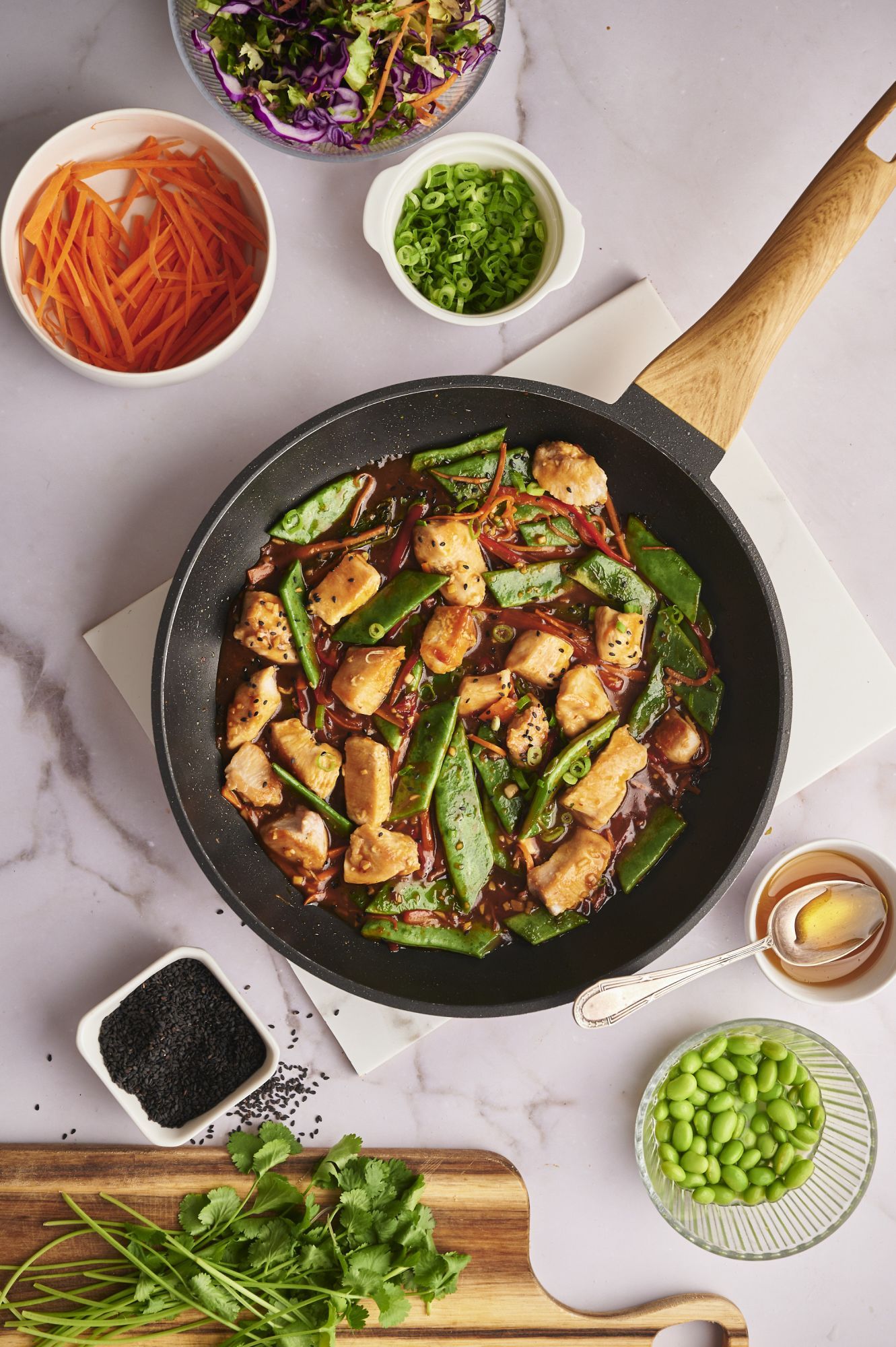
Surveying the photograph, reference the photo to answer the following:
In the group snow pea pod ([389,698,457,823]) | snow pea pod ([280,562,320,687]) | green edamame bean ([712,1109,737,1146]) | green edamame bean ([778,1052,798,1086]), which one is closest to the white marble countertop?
green edamame bean ([778,1052,798,1086])

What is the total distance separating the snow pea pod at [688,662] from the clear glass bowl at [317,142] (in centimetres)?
188

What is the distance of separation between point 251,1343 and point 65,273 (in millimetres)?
3771

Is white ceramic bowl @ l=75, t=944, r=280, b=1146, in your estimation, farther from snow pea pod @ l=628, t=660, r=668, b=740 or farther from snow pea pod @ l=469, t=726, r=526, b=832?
snow pea pod @ l=628, t=660, r=668, b=740

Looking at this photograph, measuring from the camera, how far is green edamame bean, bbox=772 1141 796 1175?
11.9 feet

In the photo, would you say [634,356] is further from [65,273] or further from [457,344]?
[65,273]

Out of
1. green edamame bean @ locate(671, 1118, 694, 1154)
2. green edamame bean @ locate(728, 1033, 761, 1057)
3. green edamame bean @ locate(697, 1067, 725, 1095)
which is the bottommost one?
green edamame bean @ locate(671, 1118, 694, 1154)

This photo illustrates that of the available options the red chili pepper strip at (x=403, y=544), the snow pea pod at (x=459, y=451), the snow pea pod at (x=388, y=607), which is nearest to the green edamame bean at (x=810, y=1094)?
the snow pea pod at (x=388, y=607)

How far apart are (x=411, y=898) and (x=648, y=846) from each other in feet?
2.89

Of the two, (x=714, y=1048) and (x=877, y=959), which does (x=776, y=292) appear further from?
(x=714, y=1048)

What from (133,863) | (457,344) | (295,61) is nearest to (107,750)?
(133,863)

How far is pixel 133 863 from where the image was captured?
3584mm

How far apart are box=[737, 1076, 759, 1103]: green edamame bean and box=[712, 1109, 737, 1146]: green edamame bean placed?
0.08 meters

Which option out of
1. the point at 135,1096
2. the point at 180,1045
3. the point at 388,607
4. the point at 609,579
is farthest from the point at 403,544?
the point at 135,1096

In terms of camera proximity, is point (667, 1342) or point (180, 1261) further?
point (667, 1342)
